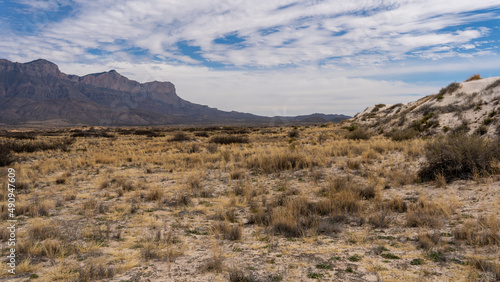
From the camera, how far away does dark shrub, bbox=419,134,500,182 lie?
822 cm

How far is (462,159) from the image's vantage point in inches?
329

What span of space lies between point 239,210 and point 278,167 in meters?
5.73

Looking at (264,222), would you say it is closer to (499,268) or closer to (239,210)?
(239,210)

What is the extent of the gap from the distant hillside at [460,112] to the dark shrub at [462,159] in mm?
10649

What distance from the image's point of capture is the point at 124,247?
521 cm

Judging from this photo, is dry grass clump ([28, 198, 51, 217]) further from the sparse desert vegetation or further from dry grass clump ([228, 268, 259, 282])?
dry grass clump ([228, 268, 259, 282])

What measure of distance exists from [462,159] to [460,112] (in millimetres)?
17278

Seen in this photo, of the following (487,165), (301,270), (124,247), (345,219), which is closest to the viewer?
(301,270)

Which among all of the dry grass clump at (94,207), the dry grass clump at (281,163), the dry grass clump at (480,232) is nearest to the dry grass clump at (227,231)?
the dry grass clump at (94,207)

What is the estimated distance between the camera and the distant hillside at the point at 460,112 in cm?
1822

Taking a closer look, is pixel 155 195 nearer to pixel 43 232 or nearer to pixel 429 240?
pixel 43 232

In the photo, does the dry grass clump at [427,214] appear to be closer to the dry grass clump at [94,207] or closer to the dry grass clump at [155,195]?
the dry grass clump at [155,195]

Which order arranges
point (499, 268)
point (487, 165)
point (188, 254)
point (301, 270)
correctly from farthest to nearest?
point (487, 165), point (188, 254), point (301, 270), point (499, 268)

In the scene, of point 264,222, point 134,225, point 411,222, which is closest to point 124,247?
point 134,225
